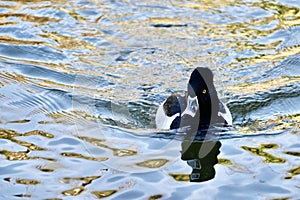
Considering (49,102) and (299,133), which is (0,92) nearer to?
(49,102)

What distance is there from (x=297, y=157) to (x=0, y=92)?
491 cm

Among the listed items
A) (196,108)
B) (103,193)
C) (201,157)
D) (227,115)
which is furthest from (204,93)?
(103,193)

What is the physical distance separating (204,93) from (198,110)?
0.89 feet

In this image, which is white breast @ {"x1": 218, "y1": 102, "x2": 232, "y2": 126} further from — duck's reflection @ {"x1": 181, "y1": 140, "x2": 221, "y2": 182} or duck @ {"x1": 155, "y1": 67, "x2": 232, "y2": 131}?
duck's reflection @ {"x1": 181, "y1": 140, "x2": 221, "y2": 182}

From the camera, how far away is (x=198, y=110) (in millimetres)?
11438

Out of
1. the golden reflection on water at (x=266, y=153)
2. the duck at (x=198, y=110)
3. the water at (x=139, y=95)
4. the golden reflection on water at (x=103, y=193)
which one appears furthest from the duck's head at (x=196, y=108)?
the golden reflection on water at (x=103, y=193)

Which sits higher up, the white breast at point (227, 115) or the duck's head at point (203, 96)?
the duck's head at point (203, 96)

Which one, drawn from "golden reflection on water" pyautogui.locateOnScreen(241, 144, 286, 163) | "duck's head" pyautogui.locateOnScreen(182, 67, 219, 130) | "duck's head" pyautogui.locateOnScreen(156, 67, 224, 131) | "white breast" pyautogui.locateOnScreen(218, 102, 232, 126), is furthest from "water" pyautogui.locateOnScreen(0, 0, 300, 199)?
"duck's head" pyautogui.locateOnScreen(182, 67, 219, 130)

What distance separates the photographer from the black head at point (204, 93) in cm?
1127

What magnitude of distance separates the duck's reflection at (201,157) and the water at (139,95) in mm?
25

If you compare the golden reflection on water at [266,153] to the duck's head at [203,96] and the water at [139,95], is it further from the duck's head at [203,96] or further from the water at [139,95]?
the duck's head at [203,96]

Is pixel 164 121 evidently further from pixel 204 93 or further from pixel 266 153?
pixel 266 153

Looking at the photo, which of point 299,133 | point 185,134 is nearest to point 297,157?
point 299,133

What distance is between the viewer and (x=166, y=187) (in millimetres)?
9164
